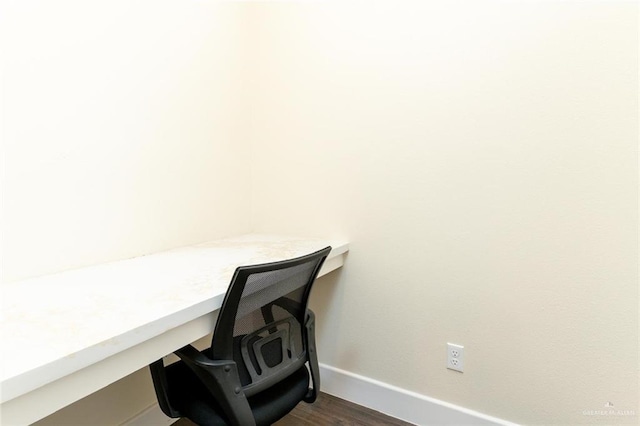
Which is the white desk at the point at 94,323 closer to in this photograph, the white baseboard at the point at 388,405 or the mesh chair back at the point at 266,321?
the mesh chair back at the point at 266,321

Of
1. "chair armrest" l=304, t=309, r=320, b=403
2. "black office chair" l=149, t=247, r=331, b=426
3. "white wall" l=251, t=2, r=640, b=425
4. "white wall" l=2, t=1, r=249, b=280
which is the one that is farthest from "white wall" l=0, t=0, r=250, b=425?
"chair armrest" l=304, t=309, r=320, b=403

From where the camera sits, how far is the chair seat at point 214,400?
101cm

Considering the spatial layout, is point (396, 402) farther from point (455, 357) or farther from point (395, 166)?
point (395, 166)

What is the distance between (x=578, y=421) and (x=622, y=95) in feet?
3.98

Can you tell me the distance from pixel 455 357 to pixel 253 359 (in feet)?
3.18

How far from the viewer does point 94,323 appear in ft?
2.56

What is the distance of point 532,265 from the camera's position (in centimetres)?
135

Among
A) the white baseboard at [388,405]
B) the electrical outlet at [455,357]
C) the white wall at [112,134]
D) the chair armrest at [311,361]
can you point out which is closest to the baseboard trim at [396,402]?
the white baseboard at [388,405]

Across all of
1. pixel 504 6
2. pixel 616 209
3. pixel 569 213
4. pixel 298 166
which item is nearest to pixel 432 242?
pixel 569 213

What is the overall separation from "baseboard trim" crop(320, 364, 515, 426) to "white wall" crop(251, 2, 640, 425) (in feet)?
0.13

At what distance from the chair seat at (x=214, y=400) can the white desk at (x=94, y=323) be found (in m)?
0.25

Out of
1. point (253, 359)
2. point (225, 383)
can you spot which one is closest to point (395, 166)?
point (253, 359)

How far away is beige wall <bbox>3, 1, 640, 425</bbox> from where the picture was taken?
1.19 m

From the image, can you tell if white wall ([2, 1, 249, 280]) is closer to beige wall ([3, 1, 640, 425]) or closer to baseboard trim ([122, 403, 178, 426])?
beige wall ([3, 1, 640, 425])
